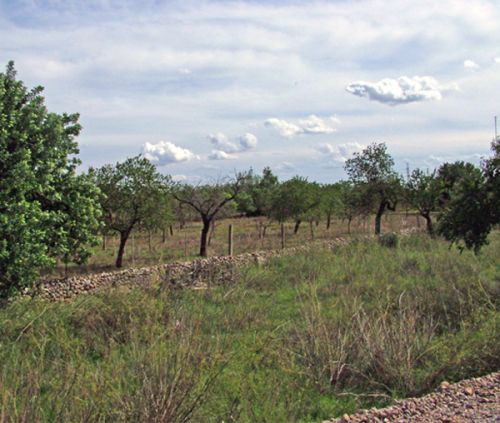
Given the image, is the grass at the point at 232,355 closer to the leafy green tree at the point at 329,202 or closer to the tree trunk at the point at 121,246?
the tree trunk at the point at 121,246

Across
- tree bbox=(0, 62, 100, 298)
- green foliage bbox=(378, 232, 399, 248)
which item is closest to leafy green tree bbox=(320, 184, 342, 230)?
green foliage bbox=(378, 232, 399, 248)

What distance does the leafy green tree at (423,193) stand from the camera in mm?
29766

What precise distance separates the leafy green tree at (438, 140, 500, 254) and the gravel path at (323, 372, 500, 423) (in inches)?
288

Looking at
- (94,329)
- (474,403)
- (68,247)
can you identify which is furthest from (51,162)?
(474,403)

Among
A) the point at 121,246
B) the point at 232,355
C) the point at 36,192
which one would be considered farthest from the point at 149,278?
the point at 121,246

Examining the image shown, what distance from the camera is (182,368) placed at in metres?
4.21

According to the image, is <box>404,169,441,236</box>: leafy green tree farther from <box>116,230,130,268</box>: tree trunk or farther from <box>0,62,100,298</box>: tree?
<box>0,62,100,298</box>: tree

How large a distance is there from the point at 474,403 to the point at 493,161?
8.00 m

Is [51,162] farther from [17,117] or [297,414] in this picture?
[297,414]

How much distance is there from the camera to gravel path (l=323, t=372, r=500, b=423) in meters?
4.59

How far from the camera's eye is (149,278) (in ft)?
41.0

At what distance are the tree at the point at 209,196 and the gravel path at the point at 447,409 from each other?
21614mm

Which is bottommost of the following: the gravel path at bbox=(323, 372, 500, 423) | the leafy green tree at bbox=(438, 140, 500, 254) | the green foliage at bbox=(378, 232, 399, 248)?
the gravel path at bbox=(323, 372, 500, 423)

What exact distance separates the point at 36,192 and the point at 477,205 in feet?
31.8
